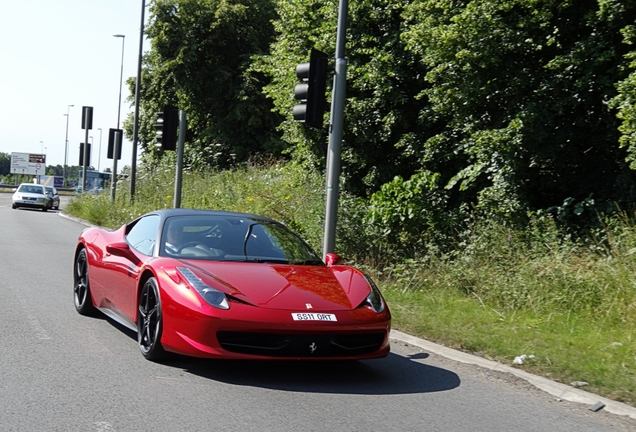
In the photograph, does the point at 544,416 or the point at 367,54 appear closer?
the point at 544,416

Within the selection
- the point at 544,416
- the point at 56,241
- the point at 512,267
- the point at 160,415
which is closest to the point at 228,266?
the point at 160,415

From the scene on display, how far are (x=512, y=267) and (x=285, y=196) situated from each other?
26.7 feet

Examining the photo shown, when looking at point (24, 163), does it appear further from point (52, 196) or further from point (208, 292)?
point (208, 292)

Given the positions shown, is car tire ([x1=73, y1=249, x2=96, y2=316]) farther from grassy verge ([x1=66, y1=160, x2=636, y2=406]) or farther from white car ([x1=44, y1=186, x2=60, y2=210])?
white car ([x1=44, y1=186, x2=60, y2=210])

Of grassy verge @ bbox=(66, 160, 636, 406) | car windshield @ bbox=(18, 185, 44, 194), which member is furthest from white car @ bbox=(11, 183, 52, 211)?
grassy verge @ bbox=(66, 160, 636, 406)

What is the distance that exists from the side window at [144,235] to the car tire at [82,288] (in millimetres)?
1027

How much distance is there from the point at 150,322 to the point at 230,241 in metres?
1.16

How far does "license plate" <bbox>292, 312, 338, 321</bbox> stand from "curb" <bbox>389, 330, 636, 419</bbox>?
1.78m

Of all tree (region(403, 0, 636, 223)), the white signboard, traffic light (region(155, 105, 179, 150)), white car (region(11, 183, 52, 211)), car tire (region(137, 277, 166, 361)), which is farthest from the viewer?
the white signboard

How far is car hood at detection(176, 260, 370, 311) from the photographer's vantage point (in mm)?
6599

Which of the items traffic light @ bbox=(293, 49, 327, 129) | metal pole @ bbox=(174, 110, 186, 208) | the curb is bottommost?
the curb

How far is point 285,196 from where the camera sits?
1906 centimetres

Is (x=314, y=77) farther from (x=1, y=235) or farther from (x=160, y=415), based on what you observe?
(x=1, y=235)

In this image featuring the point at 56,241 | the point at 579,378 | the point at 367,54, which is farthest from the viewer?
the point at 56,241
